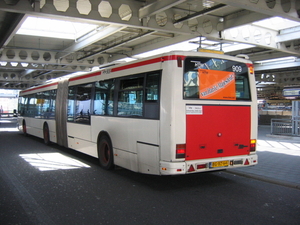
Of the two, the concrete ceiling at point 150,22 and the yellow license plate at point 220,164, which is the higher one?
the concrete ceiling at point 150,22

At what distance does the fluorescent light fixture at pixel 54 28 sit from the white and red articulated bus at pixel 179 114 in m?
6.89

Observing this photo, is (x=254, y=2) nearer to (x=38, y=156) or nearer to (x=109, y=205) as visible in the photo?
(x=109, y=205)

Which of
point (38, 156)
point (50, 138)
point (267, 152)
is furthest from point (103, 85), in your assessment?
point (267, 152)

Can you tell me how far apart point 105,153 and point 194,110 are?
141 inches

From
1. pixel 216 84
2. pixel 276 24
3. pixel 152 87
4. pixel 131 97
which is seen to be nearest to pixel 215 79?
pixel 216 84

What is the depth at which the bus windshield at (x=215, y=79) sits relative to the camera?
6579 mm

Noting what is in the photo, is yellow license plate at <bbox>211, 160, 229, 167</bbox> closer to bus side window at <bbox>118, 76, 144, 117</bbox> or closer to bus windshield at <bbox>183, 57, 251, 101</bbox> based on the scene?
bus windshield at <bbox>183, 57, 251, 101</bbox>

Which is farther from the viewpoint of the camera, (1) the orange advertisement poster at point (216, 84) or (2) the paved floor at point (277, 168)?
(2) the paved floor at point (277, 168)

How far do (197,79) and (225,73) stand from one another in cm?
83

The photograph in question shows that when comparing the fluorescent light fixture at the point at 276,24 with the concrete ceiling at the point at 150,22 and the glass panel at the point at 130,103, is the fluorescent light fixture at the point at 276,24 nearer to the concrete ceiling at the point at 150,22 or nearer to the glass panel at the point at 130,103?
the concrete ceiling at the point at 150,22

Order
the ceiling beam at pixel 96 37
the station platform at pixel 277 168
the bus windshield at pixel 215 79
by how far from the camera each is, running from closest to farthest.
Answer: the bus windshield at pixel 215 79
the station platform at pixel 277 168
the ceiling beam at pixel 96 37

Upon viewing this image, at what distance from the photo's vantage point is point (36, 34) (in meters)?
14.6

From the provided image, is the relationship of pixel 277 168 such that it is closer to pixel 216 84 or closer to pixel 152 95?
pixel 216 84

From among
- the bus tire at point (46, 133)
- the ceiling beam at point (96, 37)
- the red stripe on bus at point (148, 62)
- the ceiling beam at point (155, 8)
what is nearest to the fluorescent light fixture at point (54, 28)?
the ceiling beam at point (96, 37)
